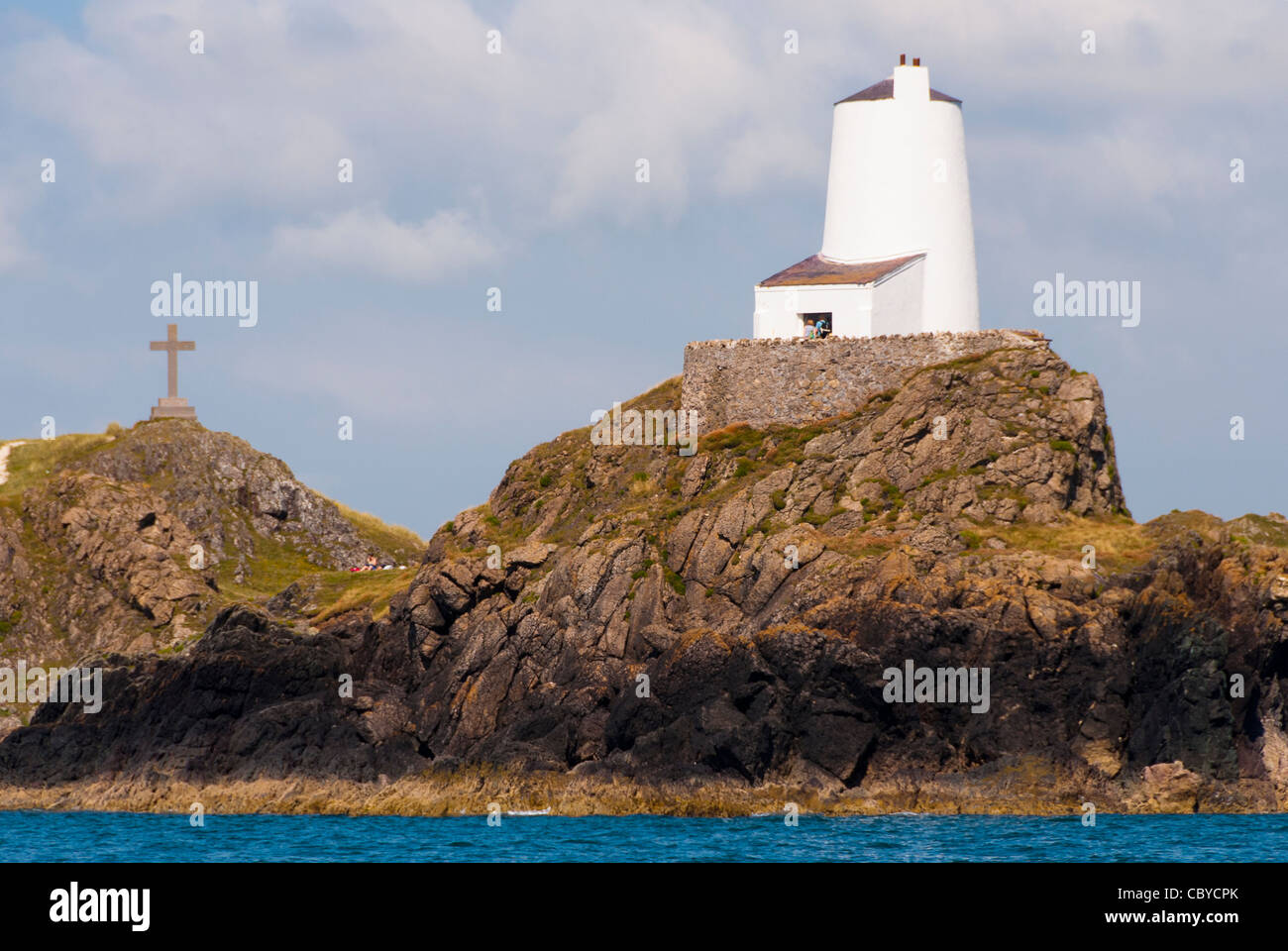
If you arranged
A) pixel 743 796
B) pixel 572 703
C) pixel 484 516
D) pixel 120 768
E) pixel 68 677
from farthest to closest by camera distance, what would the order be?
pixel 484 516
pixel 68 677
pixel 120 768
pixel 572 703
pixel 743 796

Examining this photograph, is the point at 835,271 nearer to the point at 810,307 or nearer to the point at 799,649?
the point at 810,307

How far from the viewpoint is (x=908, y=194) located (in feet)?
213

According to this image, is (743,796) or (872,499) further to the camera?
(872,499)

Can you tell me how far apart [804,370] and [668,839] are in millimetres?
25835

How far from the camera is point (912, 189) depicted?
64812 mm

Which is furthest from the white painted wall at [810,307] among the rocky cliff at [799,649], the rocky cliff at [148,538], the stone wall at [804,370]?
the rocky cliff at [148,538]

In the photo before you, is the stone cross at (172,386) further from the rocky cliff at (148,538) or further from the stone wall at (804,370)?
the stone wall at (804,370)

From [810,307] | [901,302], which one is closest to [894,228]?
[901,302]

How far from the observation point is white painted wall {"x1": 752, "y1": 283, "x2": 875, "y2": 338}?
64.2 meters

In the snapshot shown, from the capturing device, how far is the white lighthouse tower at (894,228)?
64.6m

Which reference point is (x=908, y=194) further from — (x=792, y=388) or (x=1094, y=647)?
(x=1094, y=647)

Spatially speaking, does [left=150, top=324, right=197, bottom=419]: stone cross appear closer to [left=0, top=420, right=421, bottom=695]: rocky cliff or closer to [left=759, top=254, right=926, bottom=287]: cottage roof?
[left=0, top=420, right=421, bottom=695]: rocky cliff
